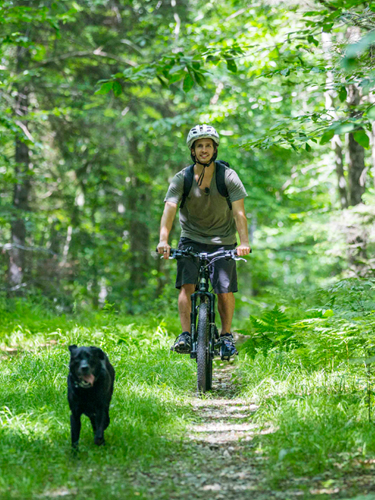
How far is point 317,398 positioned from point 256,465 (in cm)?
116

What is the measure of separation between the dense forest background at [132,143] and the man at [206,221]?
14.7 ft

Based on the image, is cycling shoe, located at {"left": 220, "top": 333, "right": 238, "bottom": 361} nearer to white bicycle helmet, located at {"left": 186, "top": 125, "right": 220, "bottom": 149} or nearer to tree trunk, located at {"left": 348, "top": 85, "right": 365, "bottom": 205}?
white bicycle helmet, located at {"left": 186, "top": 125, "right": 220, "bottom": 149}

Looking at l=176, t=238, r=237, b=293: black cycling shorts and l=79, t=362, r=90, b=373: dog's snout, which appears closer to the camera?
l=79, t=362, r=90, b=373: dog's snout

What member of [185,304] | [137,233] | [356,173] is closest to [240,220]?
[185,304]

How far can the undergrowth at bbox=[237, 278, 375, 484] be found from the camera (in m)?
3.64

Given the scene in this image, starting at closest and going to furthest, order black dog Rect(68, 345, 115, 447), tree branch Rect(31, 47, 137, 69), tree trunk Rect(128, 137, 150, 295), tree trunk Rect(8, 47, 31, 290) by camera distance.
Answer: black dog Rect(68, 345, 115, 447)
tree trunk Rect(8, 47, 31, 290)
tree branch Rect(31, 47, 137, 69)
tree trunk Rect(128, 137, 150, 295)

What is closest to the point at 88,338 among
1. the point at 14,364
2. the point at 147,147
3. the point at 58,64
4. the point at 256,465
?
the point at 14,364

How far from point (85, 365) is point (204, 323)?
2.11 meters

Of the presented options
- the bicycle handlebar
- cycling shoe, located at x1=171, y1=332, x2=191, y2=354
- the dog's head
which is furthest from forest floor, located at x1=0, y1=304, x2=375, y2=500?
the bicycle handlebar

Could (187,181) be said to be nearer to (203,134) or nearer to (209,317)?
(203,134)

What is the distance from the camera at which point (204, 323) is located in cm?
559

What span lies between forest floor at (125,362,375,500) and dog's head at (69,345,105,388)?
657mm

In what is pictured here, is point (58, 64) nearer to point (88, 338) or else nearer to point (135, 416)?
point (88, 338)

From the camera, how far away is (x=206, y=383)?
5.64m
